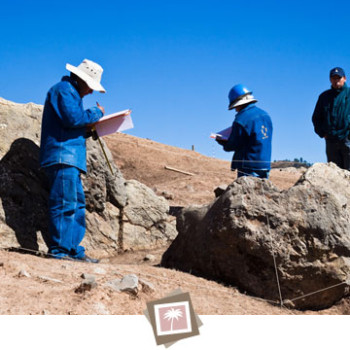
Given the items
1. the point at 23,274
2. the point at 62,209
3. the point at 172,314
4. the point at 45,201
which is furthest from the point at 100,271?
the point at 45,201

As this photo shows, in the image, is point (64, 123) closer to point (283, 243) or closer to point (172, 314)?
point (283, 243)

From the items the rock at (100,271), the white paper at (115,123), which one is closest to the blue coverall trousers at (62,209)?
the white paper at (115,123)

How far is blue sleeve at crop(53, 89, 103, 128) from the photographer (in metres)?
6.02

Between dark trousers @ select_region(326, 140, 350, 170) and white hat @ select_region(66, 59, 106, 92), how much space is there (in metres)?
3.57

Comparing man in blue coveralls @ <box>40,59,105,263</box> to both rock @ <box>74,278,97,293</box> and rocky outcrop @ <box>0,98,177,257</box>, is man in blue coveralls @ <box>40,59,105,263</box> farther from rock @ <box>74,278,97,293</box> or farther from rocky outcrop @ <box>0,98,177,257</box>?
rock @ <box>74,278,97,293</box>

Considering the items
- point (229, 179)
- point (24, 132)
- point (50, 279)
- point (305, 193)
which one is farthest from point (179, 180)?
point (50, 279)

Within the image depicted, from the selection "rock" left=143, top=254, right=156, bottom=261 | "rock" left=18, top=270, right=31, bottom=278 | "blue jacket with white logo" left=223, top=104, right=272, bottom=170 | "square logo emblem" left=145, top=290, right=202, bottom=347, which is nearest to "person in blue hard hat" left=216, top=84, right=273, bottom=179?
"blue jacket with white logo" left=223, top=104, right=272, bottom=170

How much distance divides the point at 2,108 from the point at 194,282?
359 centimetres

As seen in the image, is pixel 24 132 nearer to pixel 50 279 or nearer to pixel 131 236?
pixel 131 236

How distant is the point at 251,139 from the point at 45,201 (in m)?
2.71

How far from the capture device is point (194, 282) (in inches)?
207

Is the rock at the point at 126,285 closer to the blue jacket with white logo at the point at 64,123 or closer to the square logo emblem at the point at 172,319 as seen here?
the square logo emblem at the point at 172,319

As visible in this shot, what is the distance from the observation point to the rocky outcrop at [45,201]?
6711mm

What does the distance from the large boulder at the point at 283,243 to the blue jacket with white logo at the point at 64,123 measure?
71.5 inches
